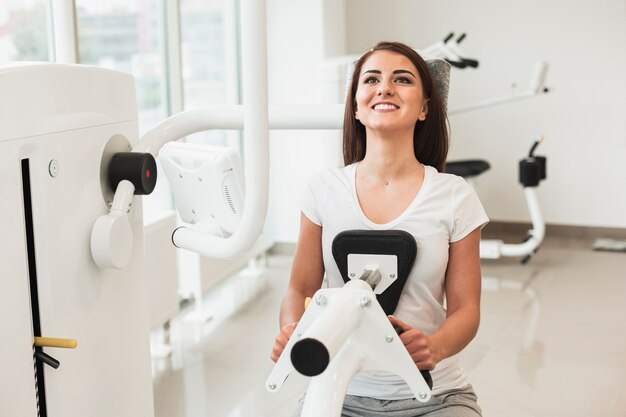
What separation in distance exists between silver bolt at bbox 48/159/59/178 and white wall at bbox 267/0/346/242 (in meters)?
3.29

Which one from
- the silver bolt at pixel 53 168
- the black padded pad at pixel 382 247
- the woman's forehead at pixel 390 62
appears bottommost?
the black padded pad at pixel 382 247

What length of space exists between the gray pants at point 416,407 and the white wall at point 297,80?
3.01 m

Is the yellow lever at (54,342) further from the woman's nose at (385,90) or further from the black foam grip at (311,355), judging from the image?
the woman's nose at (385,90)

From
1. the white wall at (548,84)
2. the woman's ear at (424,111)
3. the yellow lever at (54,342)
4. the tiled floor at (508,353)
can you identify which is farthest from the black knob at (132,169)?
the white wall at (548,84)

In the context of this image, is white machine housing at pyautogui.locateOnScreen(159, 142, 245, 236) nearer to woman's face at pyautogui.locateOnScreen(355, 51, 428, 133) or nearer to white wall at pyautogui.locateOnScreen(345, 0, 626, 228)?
woman's face at pyautogui.locateOnScreen(355, 51, 428, 133)

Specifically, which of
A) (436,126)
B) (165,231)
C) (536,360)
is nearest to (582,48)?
(536,360)

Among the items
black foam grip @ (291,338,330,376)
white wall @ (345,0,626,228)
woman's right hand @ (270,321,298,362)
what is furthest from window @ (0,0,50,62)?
white wall @ (345,0,626,228)

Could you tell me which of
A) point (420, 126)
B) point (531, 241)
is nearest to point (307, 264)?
point (420, 126)

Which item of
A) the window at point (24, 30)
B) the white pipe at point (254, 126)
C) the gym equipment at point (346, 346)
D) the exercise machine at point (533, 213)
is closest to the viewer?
the gym equipment at point (346, 346)

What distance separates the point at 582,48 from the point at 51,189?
4.31 meters

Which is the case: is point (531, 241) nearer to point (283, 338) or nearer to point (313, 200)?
point (313, 200)

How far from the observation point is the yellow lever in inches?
48.5

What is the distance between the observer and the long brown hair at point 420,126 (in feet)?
5.31

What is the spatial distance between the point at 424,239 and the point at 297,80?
3.23 m
